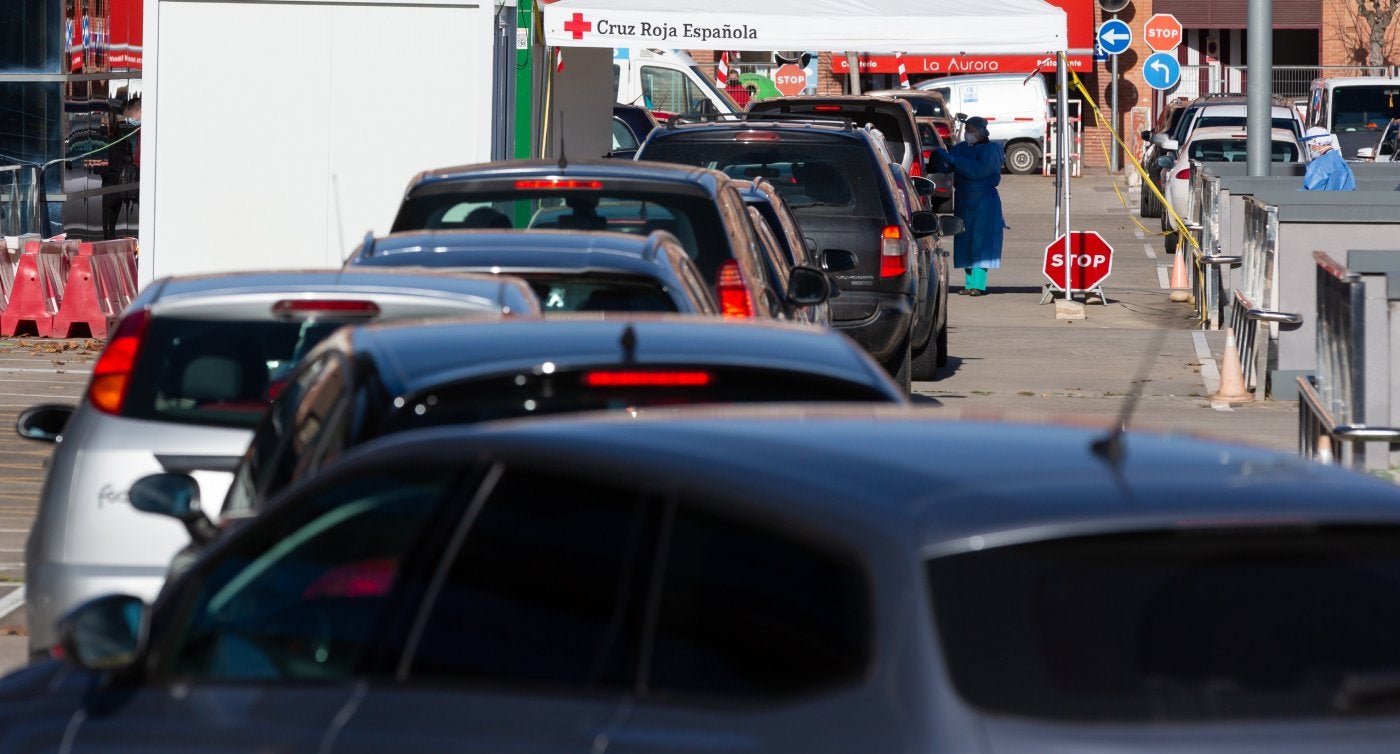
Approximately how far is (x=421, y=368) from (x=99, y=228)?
779 inches

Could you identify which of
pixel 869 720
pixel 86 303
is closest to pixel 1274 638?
pixel 869 720

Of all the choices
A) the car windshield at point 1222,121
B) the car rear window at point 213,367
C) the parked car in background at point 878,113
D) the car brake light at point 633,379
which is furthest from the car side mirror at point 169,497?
the car windshield at point 1222,121

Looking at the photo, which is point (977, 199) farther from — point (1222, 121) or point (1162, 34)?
point (1162, 34)

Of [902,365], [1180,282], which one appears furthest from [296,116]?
[1180,282]

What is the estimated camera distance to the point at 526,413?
4.73 m

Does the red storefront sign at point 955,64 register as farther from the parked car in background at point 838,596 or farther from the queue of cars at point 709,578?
the parked car in background at point 838,596

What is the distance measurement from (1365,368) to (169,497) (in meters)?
5.05

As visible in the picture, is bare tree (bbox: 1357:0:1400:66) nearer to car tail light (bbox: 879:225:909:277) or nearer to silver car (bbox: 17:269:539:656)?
car tail light (bbox: 879:225:909:277)

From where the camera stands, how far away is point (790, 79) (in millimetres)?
47281

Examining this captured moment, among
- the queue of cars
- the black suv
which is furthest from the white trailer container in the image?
the queue of cars

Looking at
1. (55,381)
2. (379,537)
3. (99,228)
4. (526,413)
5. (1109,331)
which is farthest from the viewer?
(99,228)

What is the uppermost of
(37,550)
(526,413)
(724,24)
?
(724,24)

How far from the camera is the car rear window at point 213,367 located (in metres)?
6.14

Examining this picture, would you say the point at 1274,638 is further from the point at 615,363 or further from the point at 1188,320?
the point at 1188,320
